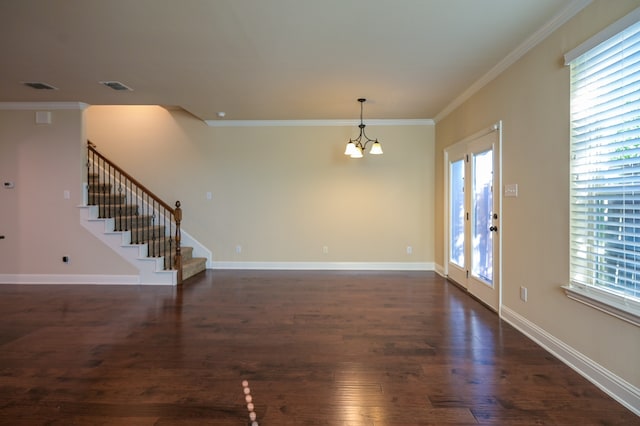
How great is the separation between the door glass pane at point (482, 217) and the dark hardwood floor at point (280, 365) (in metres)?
0.44

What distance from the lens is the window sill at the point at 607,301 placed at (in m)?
1.95

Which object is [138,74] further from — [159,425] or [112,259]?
[159,425]

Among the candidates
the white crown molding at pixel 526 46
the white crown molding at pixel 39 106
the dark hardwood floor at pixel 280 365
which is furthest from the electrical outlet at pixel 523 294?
the white crown molding at pixel 39 106

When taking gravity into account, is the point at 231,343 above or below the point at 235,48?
below

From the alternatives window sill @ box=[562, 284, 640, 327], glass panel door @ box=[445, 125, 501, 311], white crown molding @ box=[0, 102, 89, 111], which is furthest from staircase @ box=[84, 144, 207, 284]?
window sill @ box=[562, 284, 640, 327]

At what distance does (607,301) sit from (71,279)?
20.4 ft

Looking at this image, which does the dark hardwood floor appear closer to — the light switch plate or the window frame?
the window frame

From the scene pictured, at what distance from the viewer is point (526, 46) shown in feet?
9.84

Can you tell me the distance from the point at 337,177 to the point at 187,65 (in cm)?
313

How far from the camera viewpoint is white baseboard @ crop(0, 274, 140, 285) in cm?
494

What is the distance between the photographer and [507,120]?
338 cm

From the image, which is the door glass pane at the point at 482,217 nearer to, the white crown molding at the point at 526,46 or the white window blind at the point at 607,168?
the white crown molding at the point at 526,46

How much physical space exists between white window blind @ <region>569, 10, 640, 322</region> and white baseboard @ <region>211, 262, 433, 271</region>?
138 inches

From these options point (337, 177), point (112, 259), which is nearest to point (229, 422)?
point (112, 259)
